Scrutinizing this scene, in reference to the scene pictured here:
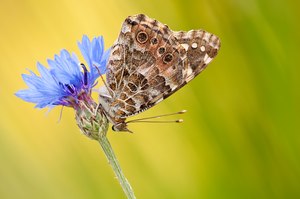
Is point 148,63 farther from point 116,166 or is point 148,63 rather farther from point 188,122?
point 188,122

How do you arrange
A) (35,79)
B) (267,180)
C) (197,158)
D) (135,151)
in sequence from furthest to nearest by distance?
(135,151) < (197,158) < (267,180) < (35,79)

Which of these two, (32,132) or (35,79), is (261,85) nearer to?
(32,132)

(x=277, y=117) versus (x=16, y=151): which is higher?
(x=16, y=151)

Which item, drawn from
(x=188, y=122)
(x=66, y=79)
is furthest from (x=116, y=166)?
(x=188, y=122)

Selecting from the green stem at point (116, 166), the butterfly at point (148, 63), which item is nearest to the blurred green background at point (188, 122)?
the butterfly at point (148, 63)

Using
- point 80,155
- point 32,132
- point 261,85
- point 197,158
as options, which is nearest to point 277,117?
point 261,85

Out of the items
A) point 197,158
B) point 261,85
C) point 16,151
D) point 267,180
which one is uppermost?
point 16,151

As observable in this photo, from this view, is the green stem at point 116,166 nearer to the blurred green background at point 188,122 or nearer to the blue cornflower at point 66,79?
the blue cornflower at point 66,79
